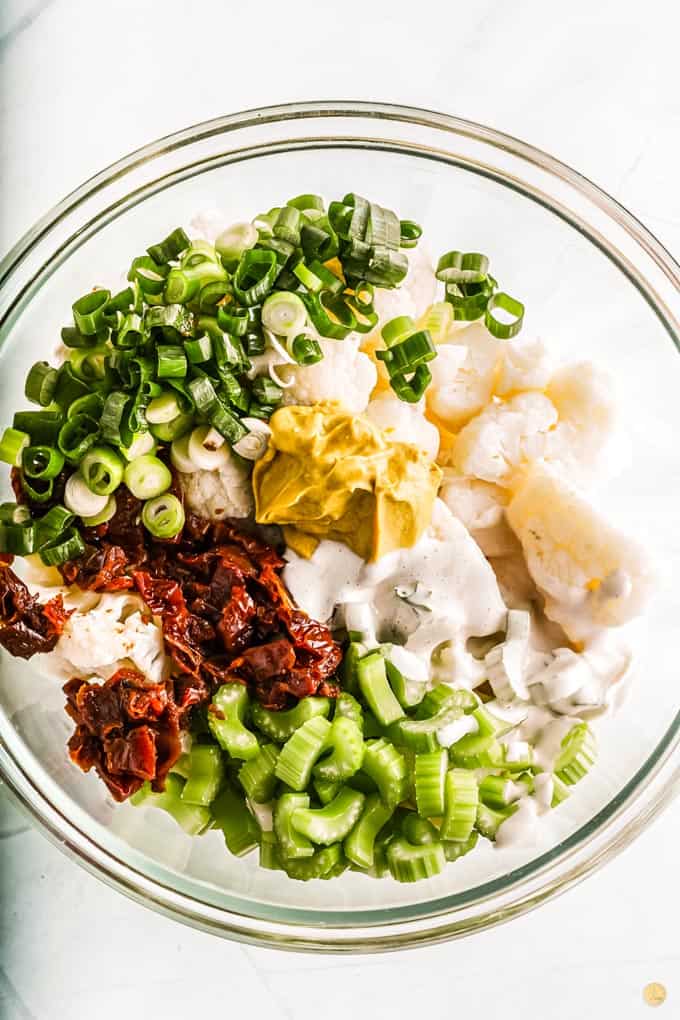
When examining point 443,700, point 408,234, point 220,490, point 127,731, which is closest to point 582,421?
point 408,234

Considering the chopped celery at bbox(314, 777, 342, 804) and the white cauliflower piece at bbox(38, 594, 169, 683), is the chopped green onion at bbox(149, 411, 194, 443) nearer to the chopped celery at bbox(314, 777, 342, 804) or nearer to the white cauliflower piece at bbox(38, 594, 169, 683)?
the white cauliflower piece at bbox(38, 594, 169, 683)

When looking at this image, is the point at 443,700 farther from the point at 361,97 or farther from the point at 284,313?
the point at 361,97

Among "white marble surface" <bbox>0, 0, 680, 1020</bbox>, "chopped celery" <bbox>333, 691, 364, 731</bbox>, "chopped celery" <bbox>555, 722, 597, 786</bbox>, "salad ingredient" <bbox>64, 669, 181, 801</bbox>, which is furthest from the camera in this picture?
"white marble surface" <bbox>0, 0, 680, 1020</bbox>

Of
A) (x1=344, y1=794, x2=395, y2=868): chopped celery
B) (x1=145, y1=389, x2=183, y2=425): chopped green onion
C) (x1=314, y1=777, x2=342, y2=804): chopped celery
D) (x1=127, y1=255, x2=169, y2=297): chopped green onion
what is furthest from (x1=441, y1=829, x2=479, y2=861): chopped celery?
(x1=127, y1=255, x2=169, y2=297): chopped green onion

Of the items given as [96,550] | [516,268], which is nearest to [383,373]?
[516,268]

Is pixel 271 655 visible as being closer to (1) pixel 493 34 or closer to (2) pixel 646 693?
(2) pixel 646 693

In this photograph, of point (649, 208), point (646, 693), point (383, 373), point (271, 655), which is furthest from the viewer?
point (649, 208)
